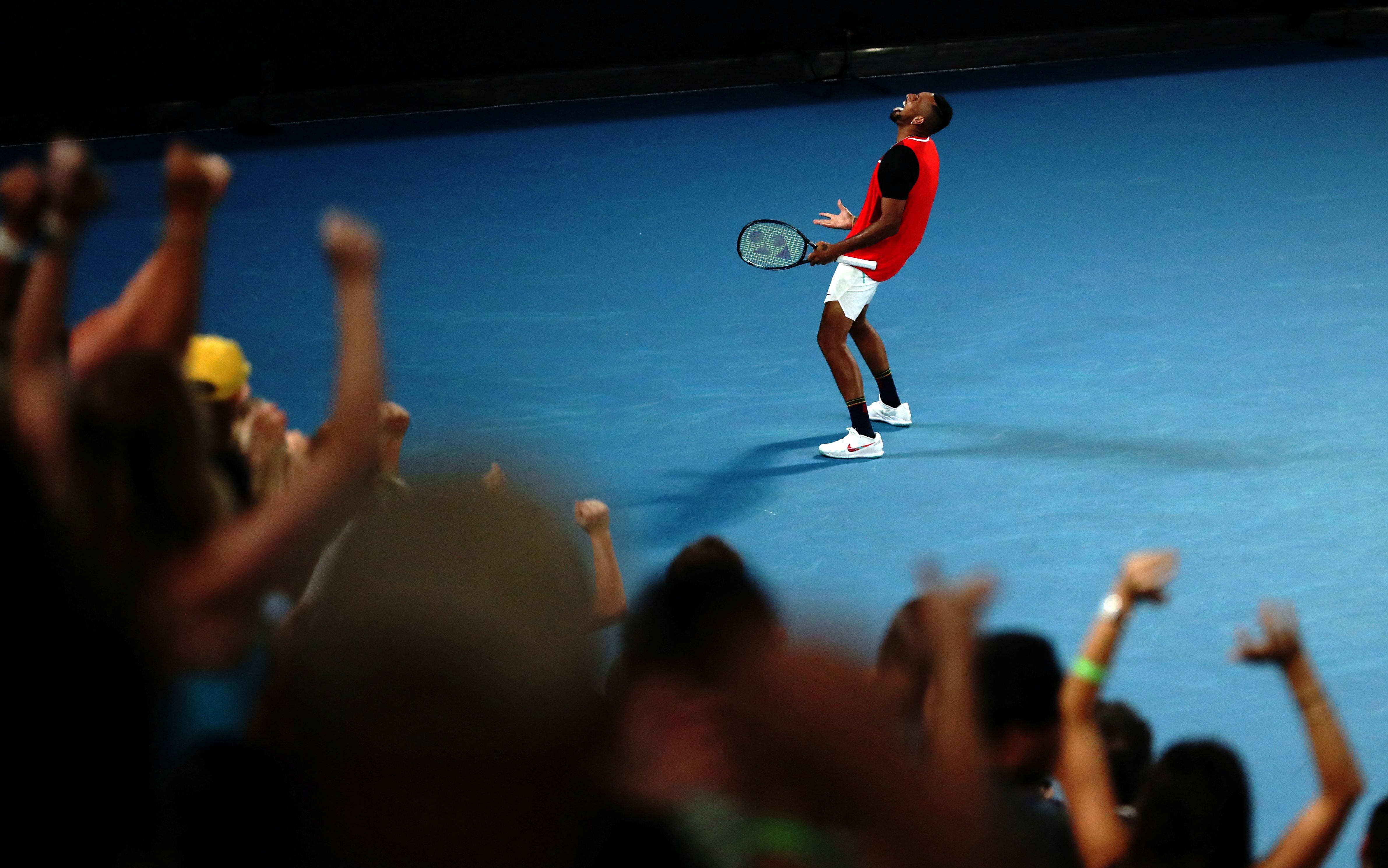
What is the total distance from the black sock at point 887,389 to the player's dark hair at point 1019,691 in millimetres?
5441

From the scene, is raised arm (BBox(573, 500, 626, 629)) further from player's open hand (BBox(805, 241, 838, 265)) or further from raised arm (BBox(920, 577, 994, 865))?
player's open hand (BBox(805, 241, 838, 265))

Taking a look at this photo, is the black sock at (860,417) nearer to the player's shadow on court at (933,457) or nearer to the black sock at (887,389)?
the player's shadow on court at (933,457)

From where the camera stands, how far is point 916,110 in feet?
26.1

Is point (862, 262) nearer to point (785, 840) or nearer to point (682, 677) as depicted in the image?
point (682, 677)

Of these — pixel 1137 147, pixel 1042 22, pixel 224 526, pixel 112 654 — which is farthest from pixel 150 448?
pixel 1042 22

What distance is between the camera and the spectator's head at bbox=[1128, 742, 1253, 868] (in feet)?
8.81

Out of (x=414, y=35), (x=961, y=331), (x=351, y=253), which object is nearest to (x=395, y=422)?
(x=351, y=253)

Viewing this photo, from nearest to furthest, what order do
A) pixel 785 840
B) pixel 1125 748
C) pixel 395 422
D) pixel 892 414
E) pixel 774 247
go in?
1. pixel 785 840
2. pixel 1125 748
3. pixel 395 422
4. pixel 892 414
5. pixel 774 247

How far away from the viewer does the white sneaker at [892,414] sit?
26.7 ft

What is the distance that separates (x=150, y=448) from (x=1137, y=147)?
41.0ft

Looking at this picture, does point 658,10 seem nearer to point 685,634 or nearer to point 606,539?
point 606,539

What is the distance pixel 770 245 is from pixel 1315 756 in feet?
19.3

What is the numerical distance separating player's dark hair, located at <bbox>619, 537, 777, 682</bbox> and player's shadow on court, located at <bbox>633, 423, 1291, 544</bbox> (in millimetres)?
4584

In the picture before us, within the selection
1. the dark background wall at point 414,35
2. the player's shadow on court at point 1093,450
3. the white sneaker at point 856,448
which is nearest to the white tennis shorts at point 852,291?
the white sneaker at point 856,448
